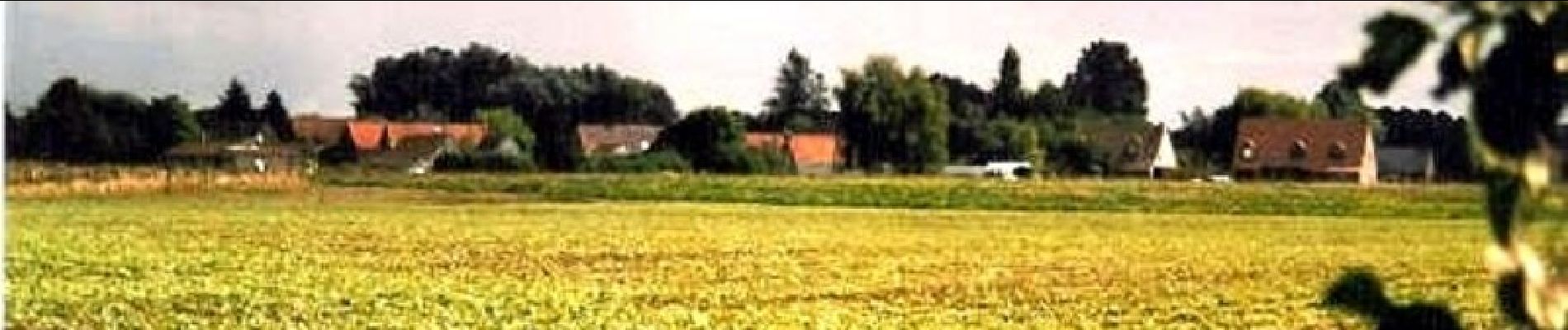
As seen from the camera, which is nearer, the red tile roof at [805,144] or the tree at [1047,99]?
the tree at [1047,99]

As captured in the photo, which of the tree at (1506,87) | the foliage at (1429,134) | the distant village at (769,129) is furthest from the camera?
the distant village at (769,129)

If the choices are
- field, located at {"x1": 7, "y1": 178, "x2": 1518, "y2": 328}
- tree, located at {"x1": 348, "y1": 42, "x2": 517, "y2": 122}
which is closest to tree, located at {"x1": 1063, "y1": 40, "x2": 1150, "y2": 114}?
field, located at {"x1": 7, "y1": 178, "x2": 1518, "y2": 328}

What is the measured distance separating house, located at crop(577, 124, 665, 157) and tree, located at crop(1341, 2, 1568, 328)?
2.10m

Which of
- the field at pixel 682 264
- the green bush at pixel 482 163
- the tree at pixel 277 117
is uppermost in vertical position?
the tree at pixel 277 117

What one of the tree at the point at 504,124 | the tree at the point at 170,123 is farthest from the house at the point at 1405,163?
the tree at the point at 170,123

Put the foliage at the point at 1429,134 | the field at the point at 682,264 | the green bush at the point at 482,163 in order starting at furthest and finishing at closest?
the field at the point at 682,264
the green bush at the point at 482,163
the foliage at the point at 1429,134

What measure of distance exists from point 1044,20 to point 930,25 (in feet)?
0.55

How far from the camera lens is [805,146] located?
325 cm

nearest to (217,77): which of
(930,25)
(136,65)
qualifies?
(136,65)

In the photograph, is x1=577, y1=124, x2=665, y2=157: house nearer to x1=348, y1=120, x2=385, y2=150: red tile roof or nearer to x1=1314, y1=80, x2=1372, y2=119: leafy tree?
x1=348, y1=120, x2=385, y2=150: red tile roof

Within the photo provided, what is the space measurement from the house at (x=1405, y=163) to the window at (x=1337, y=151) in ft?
Result: 0.16

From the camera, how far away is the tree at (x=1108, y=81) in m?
2.86

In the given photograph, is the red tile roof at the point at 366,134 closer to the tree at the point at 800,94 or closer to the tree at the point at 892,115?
the tree at the point at 800,94

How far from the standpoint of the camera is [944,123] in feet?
10.0
